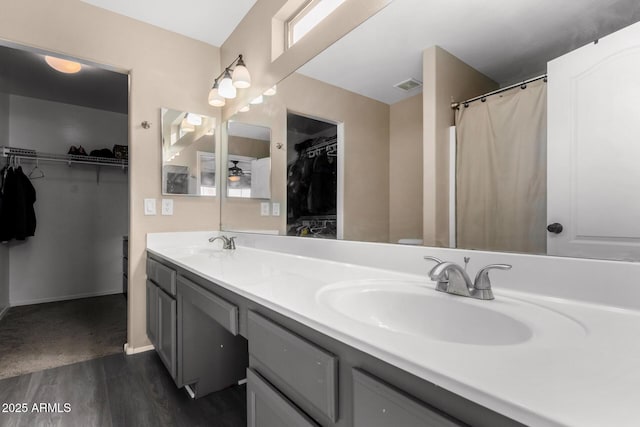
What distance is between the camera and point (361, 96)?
1339 mm

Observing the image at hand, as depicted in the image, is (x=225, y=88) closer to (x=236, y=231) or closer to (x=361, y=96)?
(x=236, y=231)

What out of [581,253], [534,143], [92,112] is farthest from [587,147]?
[92,112]

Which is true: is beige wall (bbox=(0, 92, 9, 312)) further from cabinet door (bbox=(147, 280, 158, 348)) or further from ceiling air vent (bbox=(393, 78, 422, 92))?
ceiling air vent (bbox=(393, 78, 422, 92))

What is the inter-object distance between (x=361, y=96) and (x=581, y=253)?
954mm

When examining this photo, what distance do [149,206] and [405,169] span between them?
75.8 inches

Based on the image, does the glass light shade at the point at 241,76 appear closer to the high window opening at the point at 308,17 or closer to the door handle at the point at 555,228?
the high window opening at the point at 308,17

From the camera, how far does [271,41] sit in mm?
1979

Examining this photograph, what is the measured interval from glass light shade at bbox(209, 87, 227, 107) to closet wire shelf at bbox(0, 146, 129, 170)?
2.04 m

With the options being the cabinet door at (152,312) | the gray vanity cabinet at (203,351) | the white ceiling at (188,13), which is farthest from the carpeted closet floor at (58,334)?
the white ceiling at (188,13)

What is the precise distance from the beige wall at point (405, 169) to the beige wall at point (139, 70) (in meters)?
1.80

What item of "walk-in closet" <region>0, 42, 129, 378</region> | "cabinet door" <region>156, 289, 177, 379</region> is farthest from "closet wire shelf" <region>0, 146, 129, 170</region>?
"cabinet door" <region>156, 289, 177, 379</region>

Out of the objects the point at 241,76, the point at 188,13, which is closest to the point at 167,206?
the point at 241,76

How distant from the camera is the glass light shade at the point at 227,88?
2246mm

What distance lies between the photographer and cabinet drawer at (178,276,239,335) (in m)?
1.03
